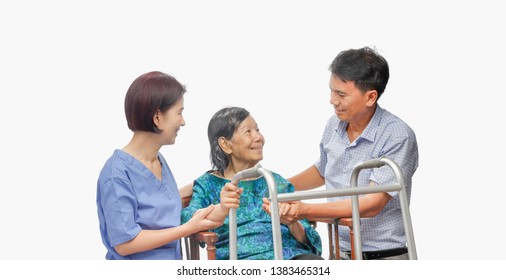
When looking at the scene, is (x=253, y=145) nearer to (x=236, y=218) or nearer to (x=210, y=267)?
(x=236, y=218)

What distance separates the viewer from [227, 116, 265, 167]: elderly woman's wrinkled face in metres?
4.17

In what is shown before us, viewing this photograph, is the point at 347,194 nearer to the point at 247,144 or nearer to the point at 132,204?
the point at 247,144

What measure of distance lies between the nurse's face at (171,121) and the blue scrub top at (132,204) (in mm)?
156

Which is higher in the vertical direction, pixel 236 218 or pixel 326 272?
pixel 236 218

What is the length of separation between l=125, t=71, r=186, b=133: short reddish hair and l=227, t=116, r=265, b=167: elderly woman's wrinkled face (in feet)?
1.31

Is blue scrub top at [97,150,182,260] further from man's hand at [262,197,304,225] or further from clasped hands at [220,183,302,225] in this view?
man's hand at [262,197,304,225]

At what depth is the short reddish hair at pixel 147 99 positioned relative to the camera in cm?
385

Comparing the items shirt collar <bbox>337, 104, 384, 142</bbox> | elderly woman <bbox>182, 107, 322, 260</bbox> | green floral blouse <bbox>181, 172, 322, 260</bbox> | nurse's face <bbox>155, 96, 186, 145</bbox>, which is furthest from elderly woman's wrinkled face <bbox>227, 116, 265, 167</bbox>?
shirt collar <bbox>337, 104, 384, 142</bbox>

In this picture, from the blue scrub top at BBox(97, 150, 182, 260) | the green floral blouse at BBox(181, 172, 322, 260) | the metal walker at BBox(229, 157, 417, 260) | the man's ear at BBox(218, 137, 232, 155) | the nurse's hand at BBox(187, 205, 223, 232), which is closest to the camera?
the metal walker at BBox(229, 157, 417, 260)

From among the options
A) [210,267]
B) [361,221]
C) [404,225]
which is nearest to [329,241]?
[361,221]

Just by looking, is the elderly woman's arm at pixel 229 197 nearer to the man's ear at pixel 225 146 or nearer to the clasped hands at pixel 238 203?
the clasped hands at pixel 238 203

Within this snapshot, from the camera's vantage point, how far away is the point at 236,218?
4035mm

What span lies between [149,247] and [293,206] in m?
0.59

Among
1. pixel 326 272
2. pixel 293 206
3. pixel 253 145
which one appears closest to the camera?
pixel 326 272
